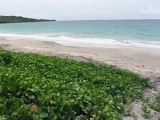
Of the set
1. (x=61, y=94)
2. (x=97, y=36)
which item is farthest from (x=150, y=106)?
(x=97, y=36)

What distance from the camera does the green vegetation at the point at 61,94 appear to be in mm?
6762

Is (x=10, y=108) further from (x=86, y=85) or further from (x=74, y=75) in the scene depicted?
(x=74, y=75)

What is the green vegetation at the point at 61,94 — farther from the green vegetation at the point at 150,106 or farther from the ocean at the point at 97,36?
the ocean at the point at 97,36

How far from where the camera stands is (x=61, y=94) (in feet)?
25.0

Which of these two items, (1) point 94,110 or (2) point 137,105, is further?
(2) point 137,105

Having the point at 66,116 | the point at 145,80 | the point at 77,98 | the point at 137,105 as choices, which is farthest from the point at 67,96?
the point at 145,80

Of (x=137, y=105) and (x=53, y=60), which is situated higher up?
(x=53, y=60)

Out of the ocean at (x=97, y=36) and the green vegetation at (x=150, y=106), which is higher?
the green vegetation at (x=150, y=106)

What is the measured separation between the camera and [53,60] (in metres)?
11.8

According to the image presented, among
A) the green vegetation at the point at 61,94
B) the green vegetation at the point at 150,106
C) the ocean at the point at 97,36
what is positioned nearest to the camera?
the green vegetation at the point at 61,94

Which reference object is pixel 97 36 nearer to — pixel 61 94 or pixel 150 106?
pixel 150 106

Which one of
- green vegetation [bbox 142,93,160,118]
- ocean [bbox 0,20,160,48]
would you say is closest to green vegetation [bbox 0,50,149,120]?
green vegetation [bbox 142,93,160,118]

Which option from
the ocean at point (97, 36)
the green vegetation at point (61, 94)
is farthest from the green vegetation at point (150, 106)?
the ocean at point (97, 36)

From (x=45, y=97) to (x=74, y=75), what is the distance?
3.27 meters
